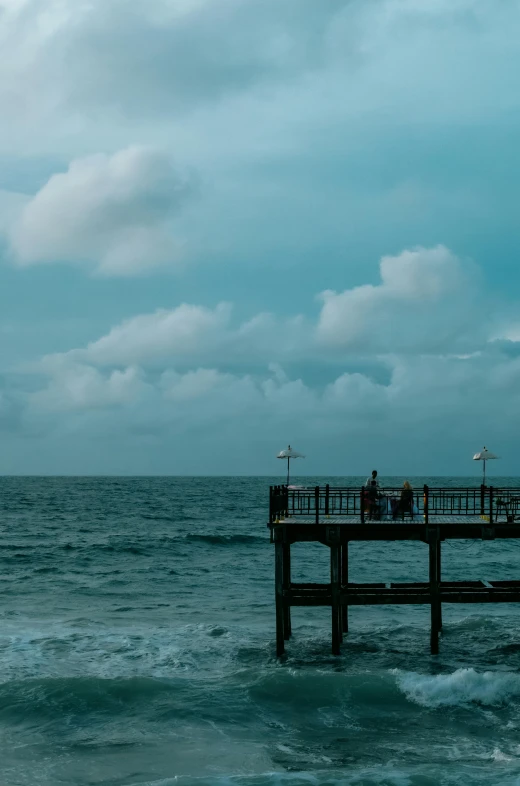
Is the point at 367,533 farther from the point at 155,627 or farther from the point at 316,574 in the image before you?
the point at 316,574

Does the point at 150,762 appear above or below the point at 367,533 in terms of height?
below

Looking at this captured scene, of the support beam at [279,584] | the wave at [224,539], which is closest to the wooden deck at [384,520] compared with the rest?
the support beam at [279,584]

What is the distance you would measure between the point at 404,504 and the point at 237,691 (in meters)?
7.65

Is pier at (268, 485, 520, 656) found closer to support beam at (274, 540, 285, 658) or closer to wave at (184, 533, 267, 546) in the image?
support beam at (274, 540, 285, 658)

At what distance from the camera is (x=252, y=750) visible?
17.8 metres

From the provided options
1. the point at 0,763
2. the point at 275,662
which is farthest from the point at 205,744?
the point at 275,662

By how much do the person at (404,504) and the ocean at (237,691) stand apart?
4.72 metres

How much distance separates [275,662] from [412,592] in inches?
190

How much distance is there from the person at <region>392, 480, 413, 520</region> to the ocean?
4.72m

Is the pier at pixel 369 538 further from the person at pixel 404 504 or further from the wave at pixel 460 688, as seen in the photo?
the wave at pixel 460 688

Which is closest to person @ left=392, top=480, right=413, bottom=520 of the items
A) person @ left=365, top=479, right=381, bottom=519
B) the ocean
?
person @ left=365, top=479, right=381, bottom=519

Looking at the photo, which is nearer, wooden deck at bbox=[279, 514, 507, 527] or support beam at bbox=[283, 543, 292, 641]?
wooden deck at bbox=[279, 514, 507, 527]

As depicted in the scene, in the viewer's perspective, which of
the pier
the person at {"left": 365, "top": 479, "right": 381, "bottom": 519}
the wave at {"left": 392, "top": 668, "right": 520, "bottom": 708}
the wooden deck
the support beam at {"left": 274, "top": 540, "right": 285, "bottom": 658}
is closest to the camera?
the wave at {"left": 392, "top": 668, "right": 520, "bottom": 708}

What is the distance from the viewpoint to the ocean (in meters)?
16.8
